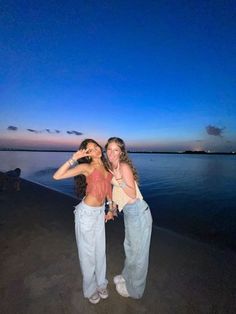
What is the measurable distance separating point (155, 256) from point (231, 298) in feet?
5.93

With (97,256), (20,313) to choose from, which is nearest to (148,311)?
(97,256)

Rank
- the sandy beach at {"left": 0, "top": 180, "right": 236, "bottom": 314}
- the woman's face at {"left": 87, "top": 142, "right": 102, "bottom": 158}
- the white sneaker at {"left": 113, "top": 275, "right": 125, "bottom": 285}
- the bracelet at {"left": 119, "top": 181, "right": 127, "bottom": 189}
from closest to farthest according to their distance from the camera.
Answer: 1. the bracelet at {"left": 119, "top": 181, "right": 127, "bottom": 189}
2. the woman's face at {"left": 87, "top": 142, "right": 102, "bottom": 158}
3. the sandy beach at {"left": 0, "top": 180, "right": 236, "bottom": 314}
4. the white sneaker at {"left": 113, "top": 275, "right": 125, "bottom": 285}

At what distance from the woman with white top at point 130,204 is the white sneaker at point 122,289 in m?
0.56

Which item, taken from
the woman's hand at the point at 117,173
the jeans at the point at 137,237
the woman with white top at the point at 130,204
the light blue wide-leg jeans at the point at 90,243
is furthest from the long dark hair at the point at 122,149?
the light blue wide-leg jeans at the point at 90,243

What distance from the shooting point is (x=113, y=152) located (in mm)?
2924

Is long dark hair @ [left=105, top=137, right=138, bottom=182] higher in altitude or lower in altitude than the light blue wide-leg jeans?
higher

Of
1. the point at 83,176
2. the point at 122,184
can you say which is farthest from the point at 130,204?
the point at 83,176

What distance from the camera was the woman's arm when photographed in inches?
114

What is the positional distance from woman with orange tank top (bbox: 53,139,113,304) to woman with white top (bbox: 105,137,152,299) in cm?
20

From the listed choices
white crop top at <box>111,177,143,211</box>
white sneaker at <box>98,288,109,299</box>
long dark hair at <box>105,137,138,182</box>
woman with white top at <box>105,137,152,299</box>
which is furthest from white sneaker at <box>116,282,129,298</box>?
long dark hair at <box>105,137,138,182</box>

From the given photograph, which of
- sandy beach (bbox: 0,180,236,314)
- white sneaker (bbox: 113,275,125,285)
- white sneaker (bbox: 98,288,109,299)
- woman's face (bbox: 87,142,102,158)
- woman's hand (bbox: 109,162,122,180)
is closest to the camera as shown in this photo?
woman's hand (bbox: 109,162,122,180)

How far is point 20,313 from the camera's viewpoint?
307 centimetres

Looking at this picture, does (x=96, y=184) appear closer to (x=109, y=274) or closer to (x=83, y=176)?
(x=83, y=176)

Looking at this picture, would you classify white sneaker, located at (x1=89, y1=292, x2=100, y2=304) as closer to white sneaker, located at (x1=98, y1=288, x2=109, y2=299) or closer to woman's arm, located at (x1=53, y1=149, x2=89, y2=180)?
white sneaker, located at (x1=98, y1=288, x2=109, y2=299)
